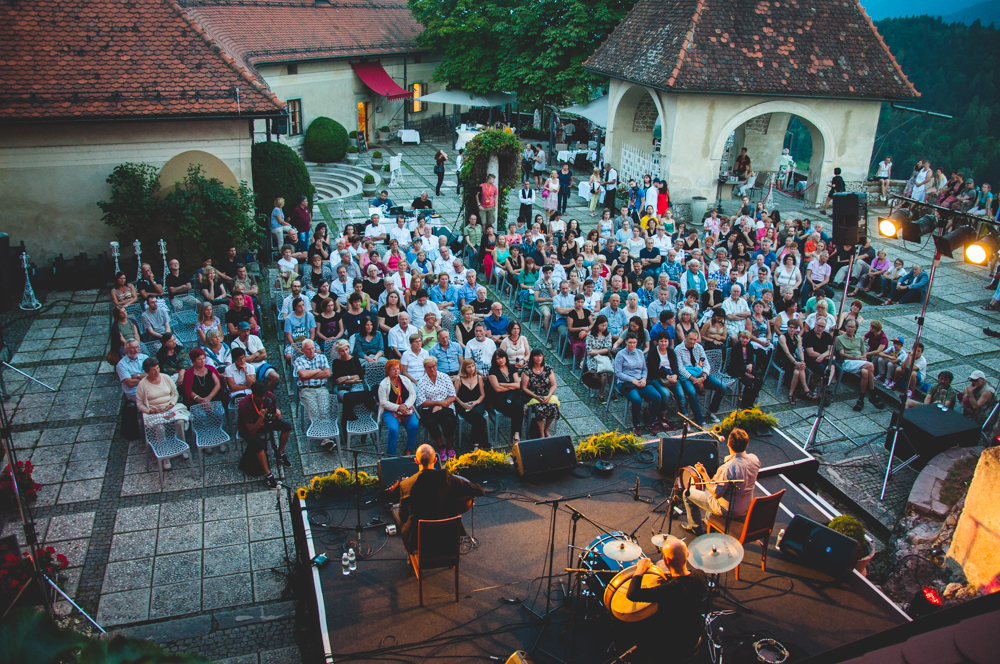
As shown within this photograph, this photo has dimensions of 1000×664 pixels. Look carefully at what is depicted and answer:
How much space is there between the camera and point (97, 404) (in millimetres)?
9414

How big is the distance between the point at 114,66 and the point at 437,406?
992 centimetres

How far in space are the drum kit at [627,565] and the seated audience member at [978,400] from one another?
5693 mm

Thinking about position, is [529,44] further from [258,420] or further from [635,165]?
[258,420]

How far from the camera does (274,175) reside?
16484mm

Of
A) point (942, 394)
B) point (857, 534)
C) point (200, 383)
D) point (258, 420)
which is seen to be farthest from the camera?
point (942, 394)

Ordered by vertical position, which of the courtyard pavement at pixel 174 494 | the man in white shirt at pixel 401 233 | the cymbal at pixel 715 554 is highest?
the man in white shirt at pixel 401 233

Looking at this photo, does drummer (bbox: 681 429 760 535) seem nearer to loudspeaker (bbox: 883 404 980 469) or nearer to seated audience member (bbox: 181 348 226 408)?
loudspeaker (bbox: 883 404 980 469)

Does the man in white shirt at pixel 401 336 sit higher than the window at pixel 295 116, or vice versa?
Result: the window at pixel 295 116

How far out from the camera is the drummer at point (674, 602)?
4902mm

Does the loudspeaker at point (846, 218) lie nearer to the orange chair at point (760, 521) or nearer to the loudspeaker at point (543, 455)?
the orange chair at point (760, 521)

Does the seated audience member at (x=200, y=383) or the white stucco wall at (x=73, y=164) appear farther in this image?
the white stucco wall at (x=73, y=164)

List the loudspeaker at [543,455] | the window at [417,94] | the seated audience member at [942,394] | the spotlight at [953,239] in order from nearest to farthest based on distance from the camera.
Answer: the loudspeaker at [543,455] → the spotlight at [953,239] → the seated audience member at [942,394] → the window at [417,94]

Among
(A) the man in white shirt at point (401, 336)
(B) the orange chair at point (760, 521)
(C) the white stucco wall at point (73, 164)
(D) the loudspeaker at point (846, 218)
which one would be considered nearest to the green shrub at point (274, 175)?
(C) the white stucco wall at point (73, 164)

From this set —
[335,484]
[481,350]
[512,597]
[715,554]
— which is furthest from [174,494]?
[715,554]
